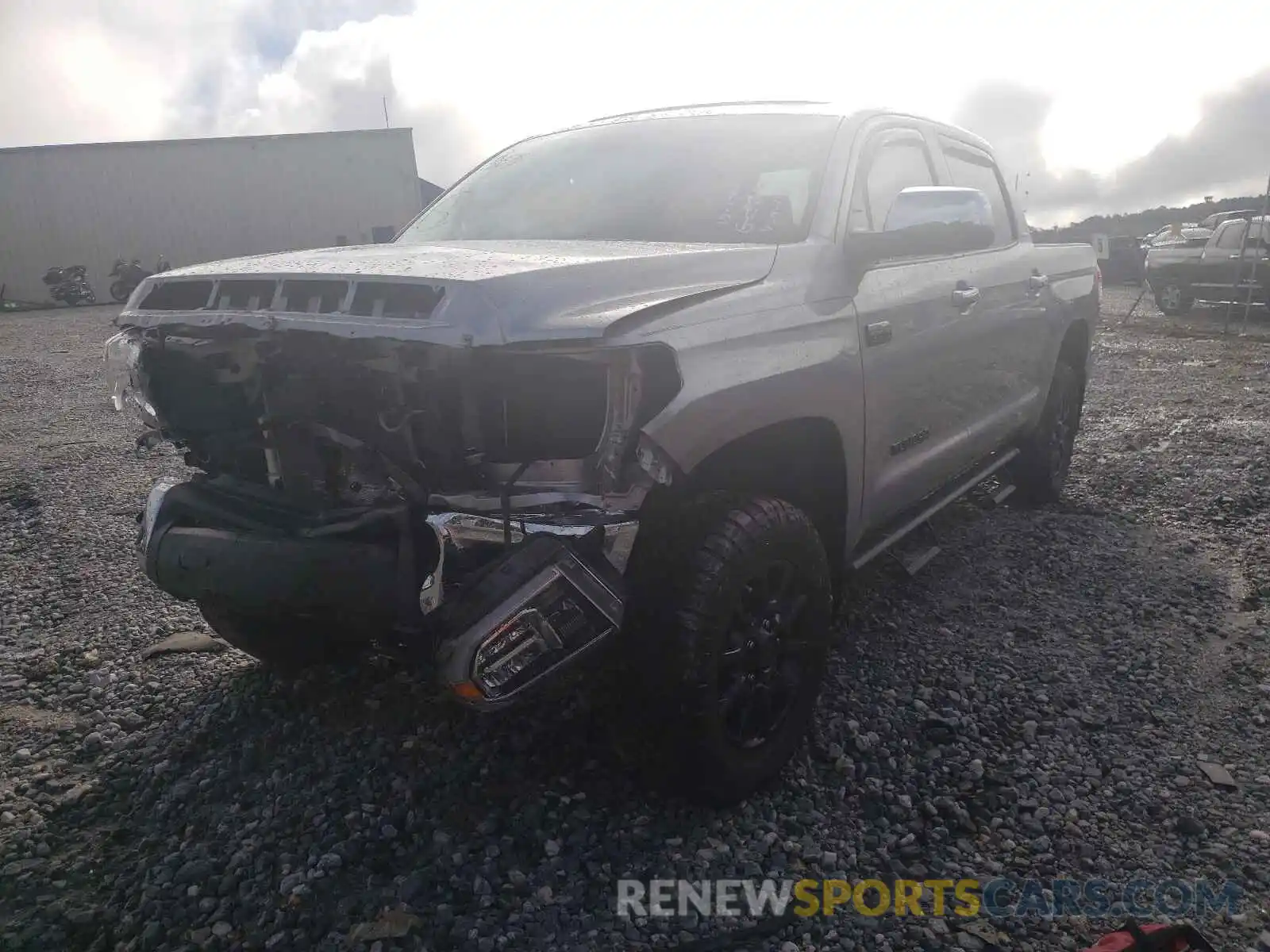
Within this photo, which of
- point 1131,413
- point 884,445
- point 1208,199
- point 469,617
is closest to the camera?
point 469,617

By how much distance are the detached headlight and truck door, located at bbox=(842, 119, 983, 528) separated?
2.09m

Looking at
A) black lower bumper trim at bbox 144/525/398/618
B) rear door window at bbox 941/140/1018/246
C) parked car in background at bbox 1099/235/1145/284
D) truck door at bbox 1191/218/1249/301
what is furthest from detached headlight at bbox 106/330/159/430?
parked car in background at bbox 1099/235/1145/284

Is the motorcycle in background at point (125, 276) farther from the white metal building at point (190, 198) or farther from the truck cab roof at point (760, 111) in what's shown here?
the truck cab roof at point (760, 111)

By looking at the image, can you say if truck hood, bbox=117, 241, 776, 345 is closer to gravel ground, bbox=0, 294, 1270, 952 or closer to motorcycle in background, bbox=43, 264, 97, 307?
gravel ground, bbox=0, 294, 1270, 952

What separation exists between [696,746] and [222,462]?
153 centimetres

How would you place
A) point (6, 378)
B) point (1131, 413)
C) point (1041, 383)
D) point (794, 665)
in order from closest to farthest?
point (794, 665)
point (1041, 383)
point (1131, 413)
point (6, 378)

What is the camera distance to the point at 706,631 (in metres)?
2.25

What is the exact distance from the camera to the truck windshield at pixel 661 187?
2924 millimetres

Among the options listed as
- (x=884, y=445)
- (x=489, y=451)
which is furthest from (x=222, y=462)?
(x=884, y=445)

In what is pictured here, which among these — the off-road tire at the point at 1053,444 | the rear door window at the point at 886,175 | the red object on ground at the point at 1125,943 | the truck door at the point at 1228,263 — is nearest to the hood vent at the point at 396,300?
the rear door window at the point at 886,175

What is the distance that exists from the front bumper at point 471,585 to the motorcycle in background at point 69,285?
24866 millimetres

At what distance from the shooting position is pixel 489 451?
2.19m

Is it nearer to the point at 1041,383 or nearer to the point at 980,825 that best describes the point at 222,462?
the point at 980,825

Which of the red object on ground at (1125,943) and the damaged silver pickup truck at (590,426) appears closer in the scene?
the red object on ground at (1125,943)
